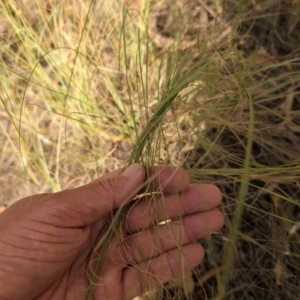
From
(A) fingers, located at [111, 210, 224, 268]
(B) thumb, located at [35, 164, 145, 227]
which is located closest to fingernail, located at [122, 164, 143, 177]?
(B) thumb, located at [35, 164, 145, 227]

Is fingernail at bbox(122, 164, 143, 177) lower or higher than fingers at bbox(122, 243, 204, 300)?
higher

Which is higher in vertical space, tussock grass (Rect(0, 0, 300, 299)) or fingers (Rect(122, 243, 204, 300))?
tussock grass (Rect(0, 0, 300, 299))

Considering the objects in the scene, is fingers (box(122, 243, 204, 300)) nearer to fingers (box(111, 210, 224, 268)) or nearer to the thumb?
fingers (box(111, 210, 224, 268))

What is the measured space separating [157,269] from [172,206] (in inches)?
5.6

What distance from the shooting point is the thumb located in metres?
0.81

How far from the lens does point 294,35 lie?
108 cm

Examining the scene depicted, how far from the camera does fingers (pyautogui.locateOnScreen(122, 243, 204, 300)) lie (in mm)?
891

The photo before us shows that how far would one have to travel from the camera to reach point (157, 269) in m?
0.90

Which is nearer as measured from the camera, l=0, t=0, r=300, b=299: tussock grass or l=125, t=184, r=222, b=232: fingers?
l=125, t=184, r=222, b=232: fingers

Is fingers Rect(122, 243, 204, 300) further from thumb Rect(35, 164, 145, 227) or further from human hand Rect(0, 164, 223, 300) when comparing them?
thumb Rect(35, 164, 145, 227)

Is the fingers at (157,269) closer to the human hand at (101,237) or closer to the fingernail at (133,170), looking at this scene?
the human hand at (101,237)

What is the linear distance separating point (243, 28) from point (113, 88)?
382 millimetres

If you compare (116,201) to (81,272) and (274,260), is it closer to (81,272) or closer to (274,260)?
(81,272)

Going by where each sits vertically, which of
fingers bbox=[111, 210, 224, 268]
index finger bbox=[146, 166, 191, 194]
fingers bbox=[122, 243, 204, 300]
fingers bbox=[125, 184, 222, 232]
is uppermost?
index finger bbox=[146, 166, 191, 194]
